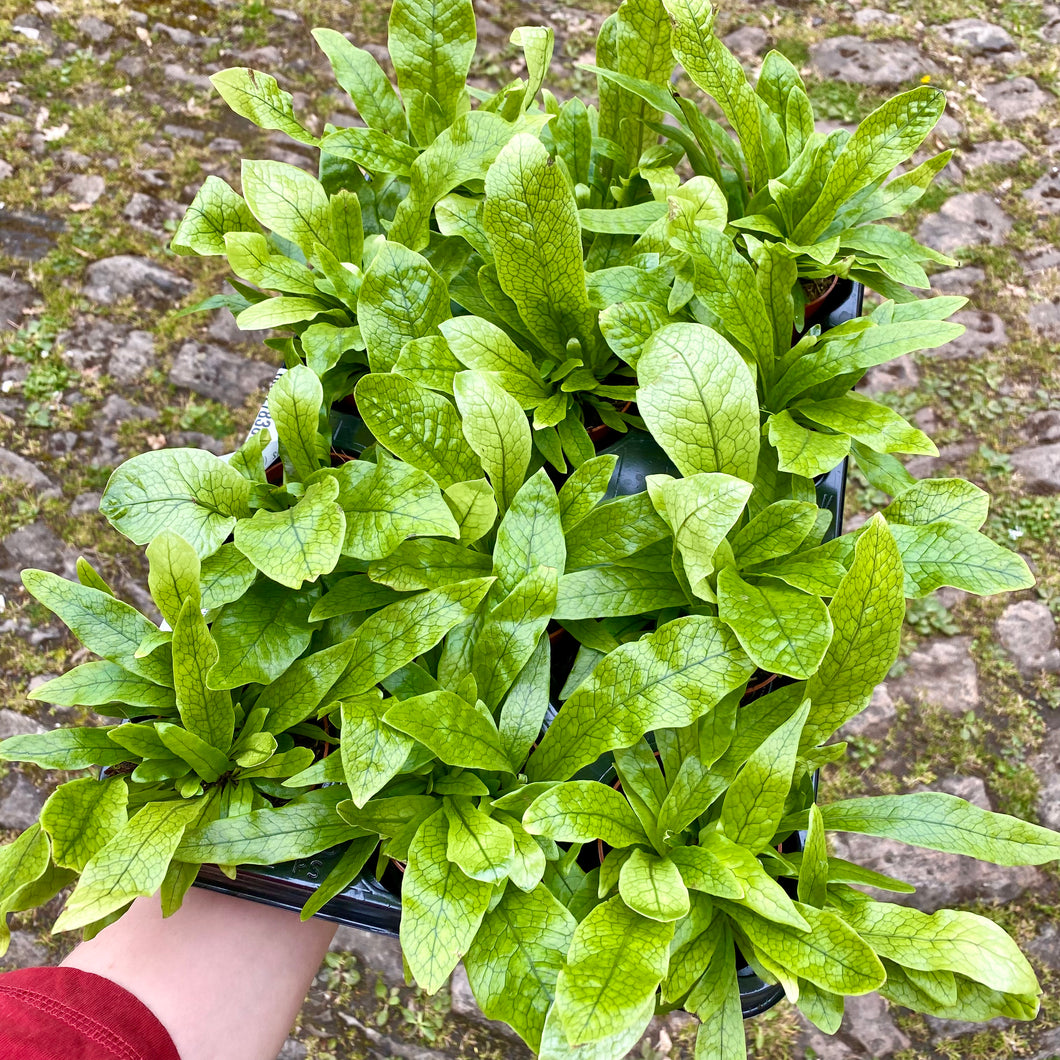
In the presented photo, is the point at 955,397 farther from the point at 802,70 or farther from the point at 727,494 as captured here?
the point at 727,494

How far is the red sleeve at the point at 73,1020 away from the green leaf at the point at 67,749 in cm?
31

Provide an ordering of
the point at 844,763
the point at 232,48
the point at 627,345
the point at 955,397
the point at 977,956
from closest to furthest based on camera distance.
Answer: the point at 977,956, the point at 627,345, the point at 844,763, the point at 955,397, the point at 232,48

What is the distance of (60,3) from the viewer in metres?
3.73

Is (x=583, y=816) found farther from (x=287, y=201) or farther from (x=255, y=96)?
(x=255, y=96)

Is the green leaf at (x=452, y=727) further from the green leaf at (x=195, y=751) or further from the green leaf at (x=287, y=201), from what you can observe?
the green leaf at (x=287, y=201)

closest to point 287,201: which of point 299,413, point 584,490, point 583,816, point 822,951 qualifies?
point 299,413

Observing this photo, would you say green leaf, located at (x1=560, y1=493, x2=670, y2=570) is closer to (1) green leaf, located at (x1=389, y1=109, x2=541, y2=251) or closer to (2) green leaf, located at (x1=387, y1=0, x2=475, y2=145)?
(1) green leaf, located at (x1=389, y1=109, x2=541, y2=251)

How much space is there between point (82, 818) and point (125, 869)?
0.36 ft

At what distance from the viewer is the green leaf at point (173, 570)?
0.96 meters

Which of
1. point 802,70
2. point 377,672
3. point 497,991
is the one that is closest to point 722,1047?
point 497,991

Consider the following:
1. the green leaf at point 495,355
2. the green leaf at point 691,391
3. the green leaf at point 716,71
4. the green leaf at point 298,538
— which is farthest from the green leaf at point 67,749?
the green leaf at point 716,71

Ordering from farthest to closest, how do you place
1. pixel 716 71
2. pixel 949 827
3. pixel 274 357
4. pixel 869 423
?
pixel 274 357
pixel 716 71
pixel 869 423
pixel 949 827

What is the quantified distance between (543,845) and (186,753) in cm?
41

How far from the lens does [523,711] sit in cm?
105
